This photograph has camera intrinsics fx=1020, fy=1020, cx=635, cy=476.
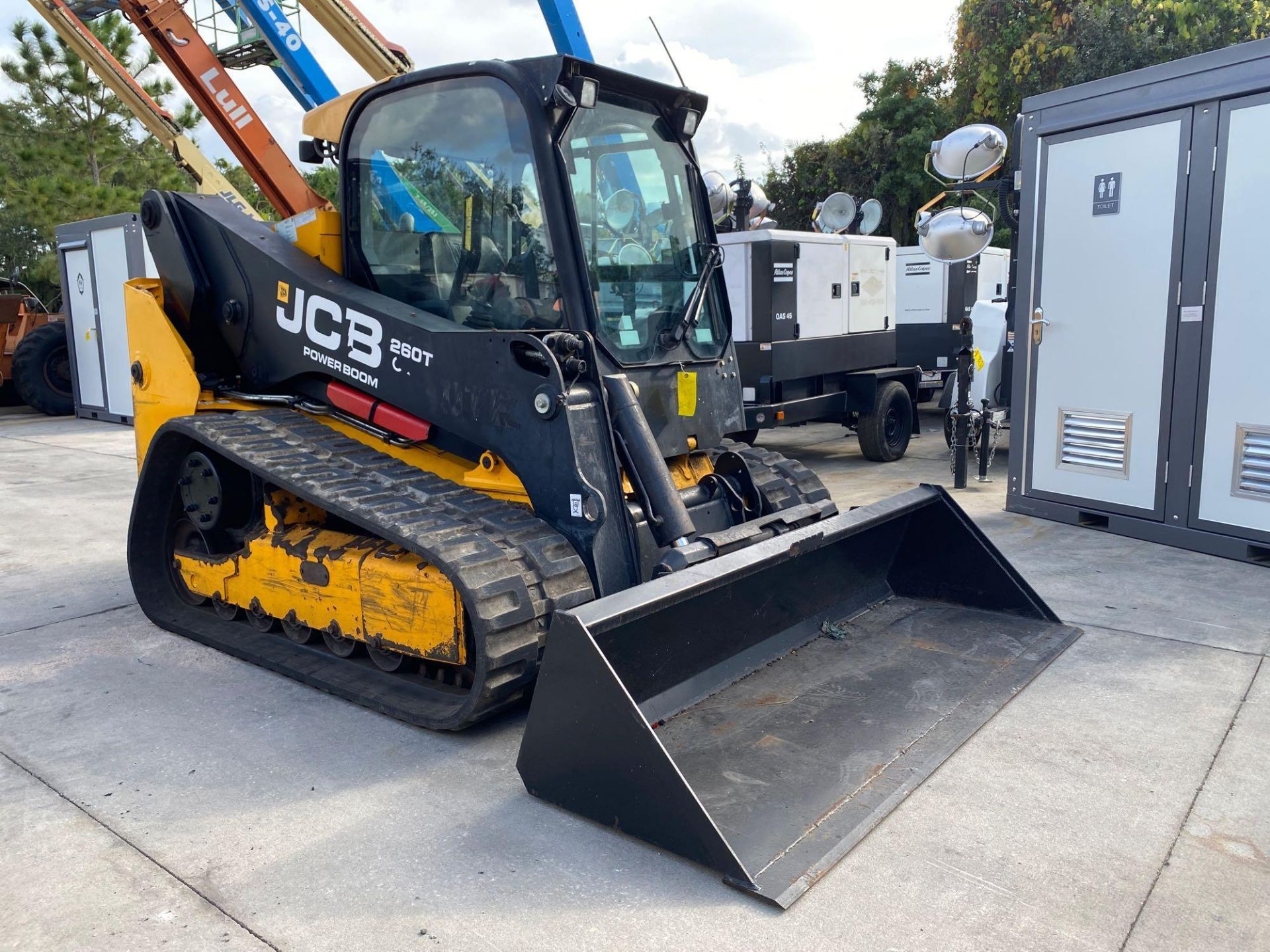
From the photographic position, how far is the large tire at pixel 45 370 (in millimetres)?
14477

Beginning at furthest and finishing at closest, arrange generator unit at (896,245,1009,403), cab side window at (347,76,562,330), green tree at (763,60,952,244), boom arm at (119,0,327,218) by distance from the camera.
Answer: green tree at (763,60,952,244)
generator unit at (896,245,1009,403)
boom arm at (119,0,327,218)
cab side window at (347,76,562,330)

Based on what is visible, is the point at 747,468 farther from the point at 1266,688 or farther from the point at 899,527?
the point at 1266,688

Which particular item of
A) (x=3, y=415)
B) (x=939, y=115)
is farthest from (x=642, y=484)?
(x=939, y=115)

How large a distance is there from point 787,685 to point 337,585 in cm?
178

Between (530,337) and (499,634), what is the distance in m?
1.08

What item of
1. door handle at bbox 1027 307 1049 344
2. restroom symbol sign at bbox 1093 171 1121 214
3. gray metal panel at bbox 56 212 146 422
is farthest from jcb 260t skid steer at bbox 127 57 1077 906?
gray metal panel at bbox 56 212 146 422

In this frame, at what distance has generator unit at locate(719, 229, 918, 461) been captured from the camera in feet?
28.6

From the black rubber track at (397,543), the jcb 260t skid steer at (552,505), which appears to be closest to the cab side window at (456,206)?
the jcb 260t skid steer at (552,505)

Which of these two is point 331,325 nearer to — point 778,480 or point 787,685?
point 778,480

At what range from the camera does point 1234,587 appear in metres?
5.38

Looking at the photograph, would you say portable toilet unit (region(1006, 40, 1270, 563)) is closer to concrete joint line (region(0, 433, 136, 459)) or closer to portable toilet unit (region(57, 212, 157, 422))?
concrete joint line (region(0, 433, 136, 459))

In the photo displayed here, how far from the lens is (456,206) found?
416 cm

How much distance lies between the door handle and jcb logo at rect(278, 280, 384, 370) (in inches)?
182

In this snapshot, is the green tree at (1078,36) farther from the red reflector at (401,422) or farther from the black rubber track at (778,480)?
the red reflector at (401,422)
